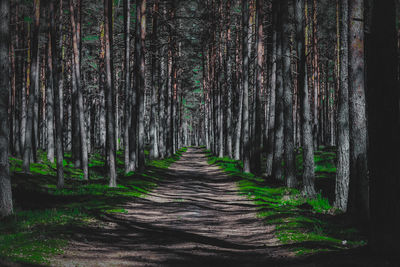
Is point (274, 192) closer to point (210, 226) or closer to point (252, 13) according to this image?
point (210, 226)

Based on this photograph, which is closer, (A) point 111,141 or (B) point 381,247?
(B) point 381,247

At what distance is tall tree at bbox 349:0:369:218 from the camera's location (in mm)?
9555

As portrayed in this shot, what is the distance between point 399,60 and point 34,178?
52.1ft

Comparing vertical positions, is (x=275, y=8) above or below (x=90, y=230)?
above

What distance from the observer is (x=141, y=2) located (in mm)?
22562

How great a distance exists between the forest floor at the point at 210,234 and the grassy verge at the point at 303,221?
20 millimetres

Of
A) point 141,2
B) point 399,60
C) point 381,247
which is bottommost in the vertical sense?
point 381,247

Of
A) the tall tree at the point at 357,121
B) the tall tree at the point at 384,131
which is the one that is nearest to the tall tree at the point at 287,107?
the tall tree at the point at 357,121

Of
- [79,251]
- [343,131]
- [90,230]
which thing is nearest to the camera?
[79,251]

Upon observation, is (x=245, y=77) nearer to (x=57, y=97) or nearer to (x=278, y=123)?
(x=278, y=123)

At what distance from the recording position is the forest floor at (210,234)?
655 centimetres

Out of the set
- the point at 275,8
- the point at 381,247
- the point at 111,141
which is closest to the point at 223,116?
the point at 275,8

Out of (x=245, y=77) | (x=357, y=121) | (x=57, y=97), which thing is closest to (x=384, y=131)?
(x=357, y=121)

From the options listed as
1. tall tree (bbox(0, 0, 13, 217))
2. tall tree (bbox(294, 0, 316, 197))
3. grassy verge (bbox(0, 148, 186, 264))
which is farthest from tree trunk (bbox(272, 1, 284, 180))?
tall tree (bbox(0, 0, 13, 217))
